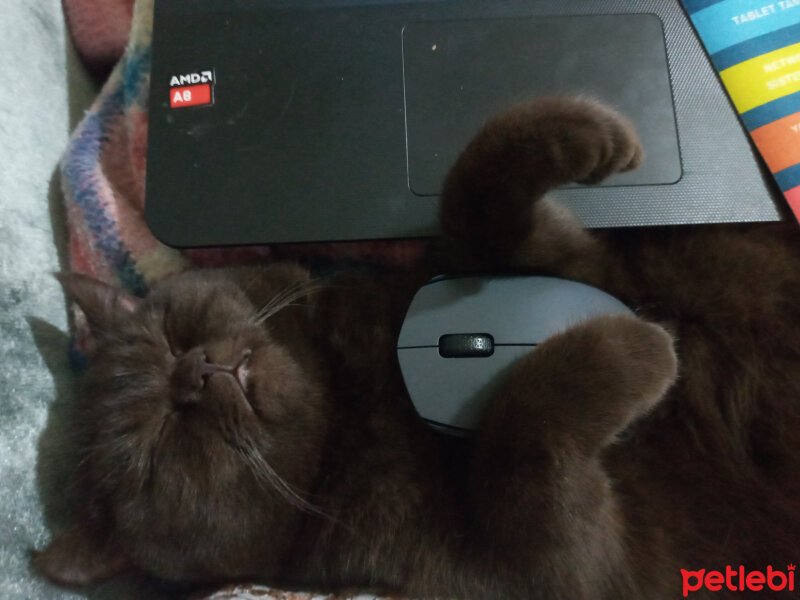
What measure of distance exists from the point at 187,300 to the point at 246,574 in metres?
0.34

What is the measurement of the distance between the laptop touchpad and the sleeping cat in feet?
0.42

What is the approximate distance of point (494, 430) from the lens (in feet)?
1.83

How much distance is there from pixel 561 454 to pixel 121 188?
86 cm

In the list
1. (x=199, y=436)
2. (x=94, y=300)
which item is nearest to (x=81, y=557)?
(x=199, y=436)

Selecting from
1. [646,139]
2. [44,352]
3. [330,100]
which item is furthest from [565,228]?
[44,352]

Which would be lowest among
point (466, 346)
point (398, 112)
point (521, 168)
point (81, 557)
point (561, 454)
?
point (81, 557)

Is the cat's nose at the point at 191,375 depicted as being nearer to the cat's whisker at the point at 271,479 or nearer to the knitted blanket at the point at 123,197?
the cat's whisker at the point at 271,479

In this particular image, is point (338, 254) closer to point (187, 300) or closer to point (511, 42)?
point (187, 300)

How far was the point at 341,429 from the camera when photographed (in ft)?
2.20

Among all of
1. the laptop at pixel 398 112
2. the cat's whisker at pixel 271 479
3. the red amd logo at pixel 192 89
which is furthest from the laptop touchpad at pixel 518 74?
the cat's whisker at pixel 271 479

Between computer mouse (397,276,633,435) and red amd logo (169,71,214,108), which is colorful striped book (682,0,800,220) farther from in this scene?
red amd logo (169,71,214,108)

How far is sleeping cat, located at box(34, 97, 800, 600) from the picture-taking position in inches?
22.2

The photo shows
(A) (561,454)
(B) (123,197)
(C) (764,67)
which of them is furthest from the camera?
(B) (123,197)

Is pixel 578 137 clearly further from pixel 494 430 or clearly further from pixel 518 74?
pixel 494 430
